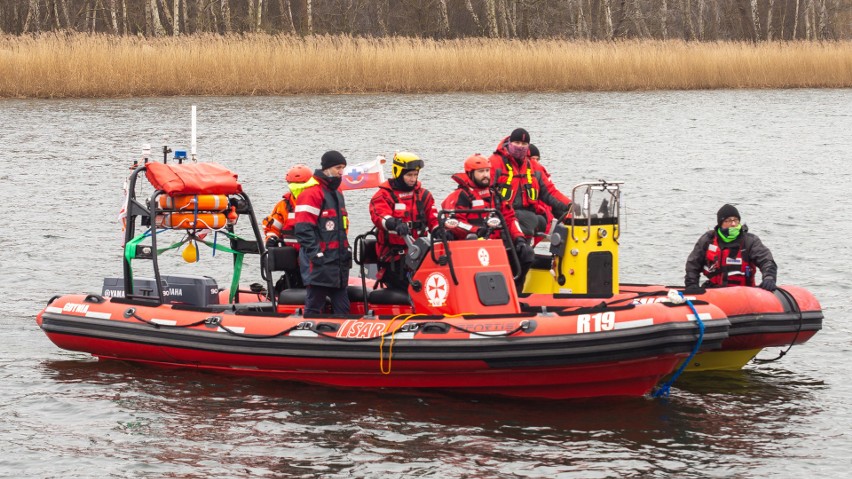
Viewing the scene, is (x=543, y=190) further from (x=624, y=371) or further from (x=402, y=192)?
(x=624, y=371)

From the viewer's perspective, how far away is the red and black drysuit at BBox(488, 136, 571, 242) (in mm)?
10352

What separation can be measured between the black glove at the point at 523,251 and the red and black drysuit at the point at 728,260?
128cm

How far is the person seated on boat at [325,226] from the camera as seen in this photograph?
29.6 ft

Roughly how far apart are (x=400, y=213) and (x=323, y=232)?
0.62 metres

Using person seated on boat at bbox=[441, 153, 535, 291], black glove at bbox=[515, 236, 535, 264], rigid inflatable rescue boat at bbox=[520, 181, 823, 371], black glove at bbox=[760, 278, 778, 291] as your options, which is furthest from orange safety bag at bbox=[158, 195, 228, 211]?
black glove at bbox=[760, 278, 778, 291]

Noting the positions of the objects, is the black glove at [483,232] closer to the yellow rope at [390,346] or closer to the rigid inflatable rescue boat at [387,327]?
the rigid inflatable rescue boat at [387,327]

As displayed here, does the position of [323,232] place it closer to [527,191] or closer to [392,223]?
[392,223]

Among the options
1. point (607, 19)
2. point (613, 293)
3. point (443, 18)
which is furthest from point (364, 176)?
point (607, 19)

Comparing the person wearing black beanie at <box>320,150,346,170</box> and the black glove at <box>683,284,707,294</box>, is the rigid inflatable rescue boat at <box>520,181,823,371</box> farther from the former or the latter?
the person wearing black beanie at <box>320,150,346,170</box>

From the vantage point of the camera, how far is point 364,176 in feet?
32.2

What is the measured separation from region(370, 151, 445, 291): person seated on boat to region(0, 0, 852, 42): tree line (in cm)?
2679

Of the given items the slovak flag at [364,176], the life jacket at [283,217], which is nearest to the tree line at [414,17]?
the life jacket at [283,217]

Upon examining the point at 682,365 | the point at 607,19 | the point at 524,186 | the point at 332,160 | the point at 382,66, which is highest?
the point at 607,19

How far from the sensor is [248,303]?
10289 mm
